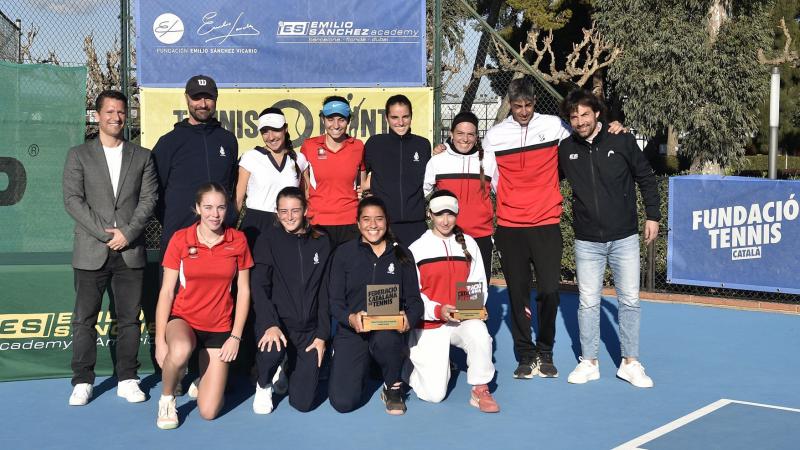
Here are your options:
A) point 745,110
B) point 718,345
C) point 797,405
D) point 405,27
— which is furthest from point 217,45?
point 745,110

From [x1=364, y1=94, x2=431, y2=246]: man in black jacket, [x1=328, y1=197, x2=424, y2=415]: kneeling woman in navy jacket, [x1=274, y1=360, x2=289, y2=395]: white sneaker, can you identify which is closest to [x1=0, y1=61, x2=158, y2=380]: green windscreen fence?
[x1=274, y1=360, x2=289, y2=395]: white sneaker

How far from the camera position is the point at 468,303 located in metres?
6.36

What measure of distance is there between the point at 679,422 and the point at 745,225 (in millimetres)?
4643

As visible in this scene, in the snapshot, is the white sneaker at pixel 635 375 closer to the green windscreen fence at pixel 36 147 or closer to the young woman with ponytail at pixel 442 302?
the young woman with ponytail at pixel 442 302

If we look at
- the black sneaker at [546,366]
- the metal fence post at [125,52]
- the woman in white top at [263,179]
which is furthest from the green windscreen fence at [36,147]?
the black sneaker at [546,366]

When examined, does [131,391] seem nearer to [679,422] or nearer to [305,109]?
[679,422]

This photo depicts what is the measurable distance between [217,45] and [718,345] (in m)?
5.86

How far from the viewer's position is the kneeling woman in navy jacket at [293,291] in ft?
20.8

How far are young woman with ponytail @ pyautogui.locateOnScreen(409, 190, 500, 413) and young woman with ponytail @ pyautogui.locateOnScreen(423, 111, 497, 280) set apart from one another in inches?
15.7

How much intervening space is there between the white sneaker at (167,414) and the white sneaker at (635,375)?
10.6 ft

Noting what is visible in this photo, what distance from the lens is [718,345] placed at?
838 centimetres

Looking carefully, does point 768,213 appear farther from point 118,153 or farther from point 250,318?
point 118,153

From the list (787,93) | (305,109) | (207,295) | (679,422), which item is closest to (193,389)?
(207,295)

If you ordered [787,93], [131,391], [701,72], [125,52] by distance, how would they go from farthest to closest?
[787,93] → [701,72] → [125,52] → [131,391]
